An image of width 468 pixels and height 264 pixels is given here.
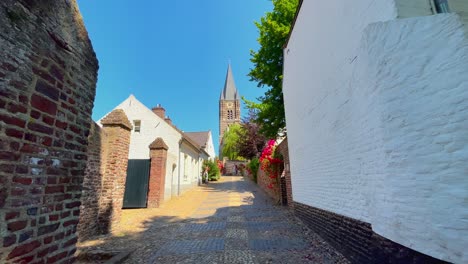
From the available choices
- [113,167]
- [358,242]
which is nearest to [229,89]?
[113,167]

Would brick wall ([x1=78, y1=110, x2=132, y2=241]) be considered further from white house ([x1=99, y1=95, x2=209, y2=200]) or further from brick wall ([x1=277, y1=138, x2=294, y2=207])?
white house ([x1=99, y1=95, x2=209, y2=200])

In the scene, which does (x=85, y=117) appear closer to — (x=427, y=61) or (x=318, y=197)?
(x=427, y=61)

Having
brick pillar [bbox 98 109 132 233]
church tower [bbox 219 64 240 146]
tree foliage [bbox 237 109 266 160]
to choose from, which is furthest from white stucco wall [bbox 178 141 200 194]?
church tower [bbox 219 64 240 146]

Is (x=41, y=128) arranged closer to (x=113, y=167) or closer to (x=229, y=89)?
(x=113, y=167)

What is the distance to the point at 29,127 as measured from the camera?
5.61ft

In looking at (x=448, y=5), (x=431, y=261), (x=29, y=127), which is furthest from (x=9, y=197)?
(x=448, y=5)

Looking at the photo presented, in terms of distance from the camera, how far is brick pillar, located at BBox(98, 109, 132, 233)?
5.81 metres

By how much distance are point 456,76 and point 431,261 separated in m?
1.70

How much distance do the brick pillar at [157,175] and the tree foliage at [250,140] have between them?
10.2m

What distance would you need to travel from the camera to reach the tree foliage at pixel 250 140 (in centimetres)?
1952

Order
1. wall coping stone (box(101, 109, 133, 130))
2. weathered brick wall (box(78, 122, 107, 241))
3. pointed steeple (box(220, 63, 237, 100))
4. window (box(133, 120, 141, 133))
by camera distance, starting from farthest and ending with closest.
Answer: pointed steeple (box(220, 63, 237, 100)) → window (box(133, 120, 141, 133)) → wall coping stone (box(101, 109, 133, 130)) → weathered brick wall (box(78, 122, 107, 241))

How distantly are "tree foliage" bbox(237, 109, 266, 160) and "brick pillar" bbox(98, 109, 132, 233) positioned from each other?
13.7 metres

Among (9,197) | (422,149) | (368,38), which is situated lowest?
(9,197)

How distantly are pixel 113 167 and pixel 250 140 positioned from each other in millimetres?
14460
